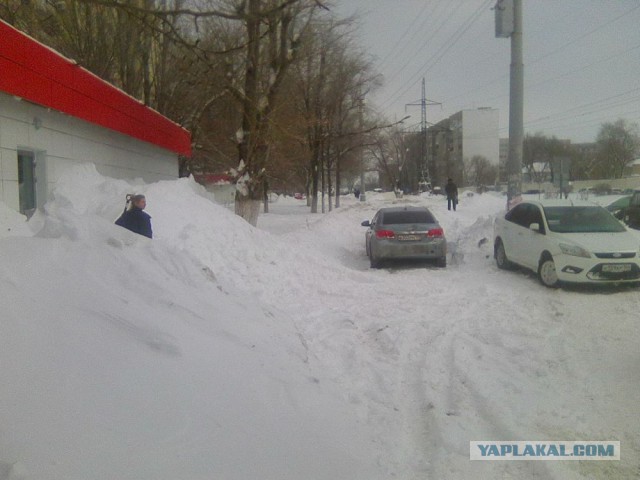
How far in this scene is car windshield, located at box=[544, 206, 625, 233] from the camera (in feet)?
34.5

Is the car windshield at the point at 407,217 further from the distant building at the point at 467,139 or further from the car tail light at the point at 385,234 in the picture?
the distant building at the point at 467,139

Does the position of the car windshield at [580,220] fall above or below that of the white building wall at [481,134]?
below

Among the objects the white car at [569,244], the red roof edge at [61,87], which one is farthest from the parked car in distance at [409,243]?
the red roof edge at [61,87]

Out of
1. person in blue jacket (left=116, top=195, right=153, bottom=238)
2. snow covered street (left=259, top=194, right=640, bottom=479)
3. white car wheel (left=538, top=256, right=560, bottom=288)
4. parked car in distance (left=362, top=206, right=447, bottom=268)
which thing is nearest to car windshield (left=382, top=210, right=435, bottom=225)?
parked car in distance (left=362, top=206, right=447, bottom=268)

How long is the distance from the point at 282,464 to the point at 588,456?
83.6 inches

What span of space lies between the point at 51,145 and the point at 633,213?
74.2 ft

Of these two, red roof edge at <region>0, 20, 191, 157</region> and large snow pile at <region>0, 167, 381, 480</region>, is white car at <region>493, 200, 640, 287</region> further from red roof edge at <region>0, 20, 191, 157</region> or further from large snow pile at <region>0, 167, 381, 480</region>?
red roof edge at <region>0, 20, 191, 157</region>

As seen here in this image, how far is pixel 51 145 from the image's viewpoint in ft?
28.4

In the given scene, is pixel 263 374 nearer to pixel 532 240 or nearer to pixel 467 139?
pixel 532 240

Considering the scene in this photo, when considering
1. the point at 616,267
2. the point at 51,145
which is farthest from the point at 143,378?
the point at 616,267

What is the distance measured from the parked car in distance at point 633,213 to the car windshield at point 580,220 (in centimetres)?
1397

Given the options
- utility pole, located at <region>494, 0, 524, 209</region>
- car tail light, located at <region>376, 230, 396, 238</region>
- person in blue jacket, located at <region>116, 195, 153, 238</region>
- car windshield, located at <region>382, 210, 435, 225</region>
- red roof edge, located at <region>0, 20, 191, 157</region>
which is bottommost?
car tail light, located at <region>376, 230, 396, 238</region>

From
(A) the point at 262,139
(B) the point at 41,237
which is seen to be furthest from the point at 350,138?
(B) the point at 41,237

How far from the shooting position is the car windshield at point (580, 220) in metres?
10.5
